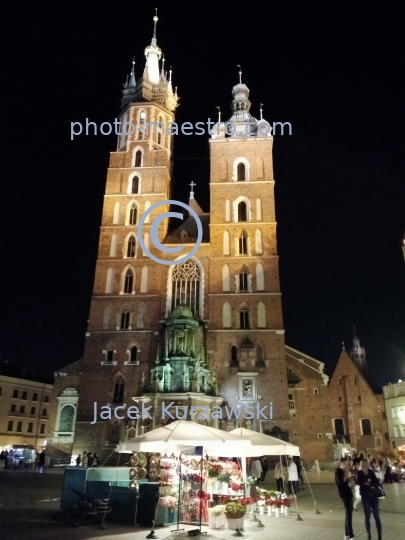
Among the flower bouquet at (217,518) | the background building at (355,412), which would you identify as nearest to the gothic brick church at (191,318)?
the background building at (355,412)

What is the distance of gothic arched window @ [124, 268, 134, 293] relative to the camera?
34000 millimetres

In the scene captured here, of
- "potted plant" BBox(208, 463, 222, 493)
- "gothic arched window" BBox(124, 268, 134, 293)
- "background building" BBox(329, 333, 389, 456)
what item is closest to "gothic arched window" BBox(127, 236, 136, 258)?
"gothic arched window" BBox(124, 268, 134, 293)

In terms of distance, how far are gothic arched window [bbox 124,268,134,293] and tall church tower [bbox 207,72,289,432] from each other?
19.4ft

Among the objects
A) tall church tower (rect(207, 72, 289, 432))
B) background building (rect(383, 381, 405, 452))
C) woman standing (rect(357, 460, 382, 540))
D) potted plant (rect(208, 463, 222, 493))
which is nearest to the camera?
woman standing (rect(357, 460, 382, 540))

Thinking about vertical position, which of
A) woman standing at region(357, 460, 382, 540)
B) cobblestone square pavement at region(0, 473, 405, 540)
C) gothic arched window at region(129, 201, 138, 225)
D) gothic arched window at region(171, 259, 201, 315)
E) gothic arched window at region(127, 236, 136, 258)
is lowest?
cobblestone square pavement at region(0, 473, 405, 540)

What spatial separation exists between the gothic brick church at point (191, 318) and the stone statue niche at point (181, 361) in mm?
68

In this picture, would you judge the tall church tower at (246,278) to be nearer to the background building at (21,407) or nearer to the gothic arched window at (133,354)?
the gothic arched window at (133,354)

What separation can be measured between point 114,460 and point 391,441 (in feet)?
97.1

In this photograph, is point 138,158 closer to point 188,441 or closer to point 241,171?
point 241,171

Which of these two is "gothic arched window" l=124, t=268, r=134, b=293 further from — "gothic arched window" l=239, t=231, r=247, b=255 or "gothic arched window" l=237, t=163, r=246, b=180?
"gothic arched window" l=237, t=163, r=246, b=180

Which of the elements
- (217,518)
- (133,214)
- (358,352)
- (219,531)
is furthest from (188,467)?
(358,352)

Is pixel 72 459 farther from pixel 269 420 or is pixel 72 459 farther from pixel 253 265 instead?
pixel 253 265

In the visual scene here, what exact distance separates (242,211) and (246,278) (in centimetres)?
585

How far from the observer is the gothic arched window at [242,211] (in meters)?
35.9
